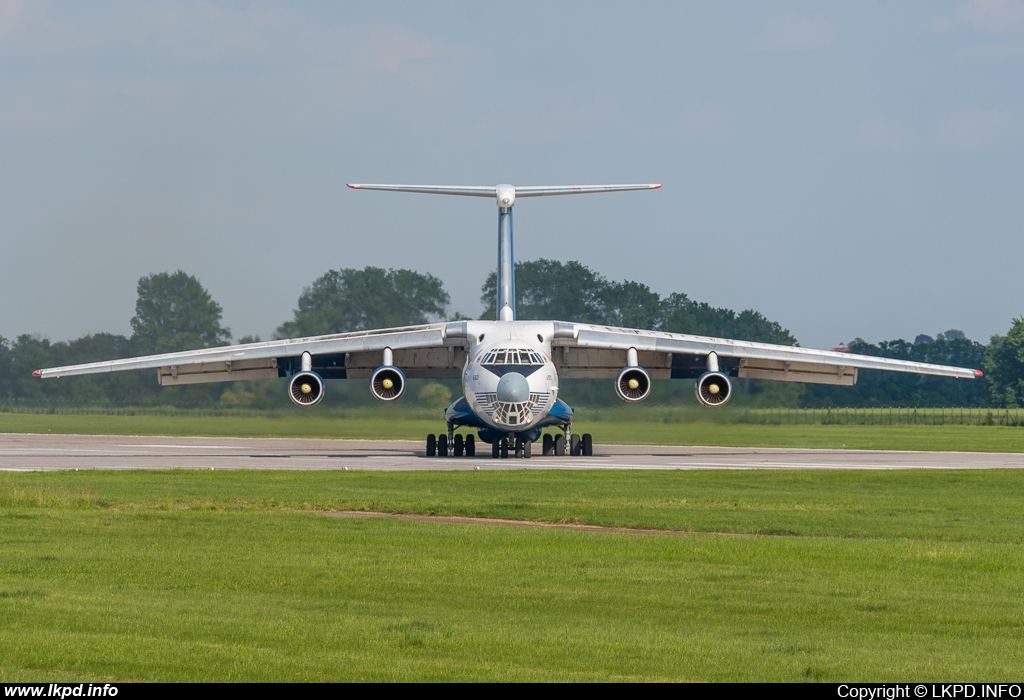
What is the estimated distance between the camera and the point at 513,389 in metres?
31.3

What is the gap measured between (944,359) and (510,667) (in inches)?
3454

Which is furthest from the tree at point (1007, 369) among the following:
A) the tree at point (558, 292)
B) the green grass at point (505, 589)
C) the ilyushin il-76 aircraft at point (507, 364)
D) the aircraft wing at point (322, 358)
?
the green grass at point (505, 589)

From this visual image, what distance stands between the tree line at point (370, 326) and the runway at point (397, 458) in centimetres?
260

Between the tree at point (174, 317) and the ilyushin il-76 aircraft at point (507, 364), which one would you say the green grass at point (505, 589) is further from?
the tree at point (174, 317)

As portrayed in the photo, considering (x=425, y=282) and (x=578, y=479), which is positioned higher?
(x=425, y=282)

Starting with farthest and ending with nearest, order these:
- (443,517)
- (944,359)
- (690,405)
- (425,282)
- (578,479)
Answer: (944,359) → (425,282) → (690,405) → (578,479) → (443,517)

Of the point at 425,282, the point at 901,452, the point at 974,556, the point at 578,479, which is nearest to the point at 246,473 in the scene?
the point at 578,479

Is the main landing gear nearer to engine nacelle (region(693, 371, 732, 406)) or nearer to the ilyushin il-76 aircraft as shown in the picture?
the ilyushin il-76 aircraft

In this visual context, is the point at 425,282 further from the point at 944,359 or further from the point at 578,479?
the point at 944,359

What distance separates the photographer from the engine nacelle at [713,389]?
3328 cm

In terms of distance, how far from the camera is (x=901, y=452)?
3728 cm

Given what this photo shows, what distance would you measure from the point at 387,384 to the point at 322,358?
4590 millimetres

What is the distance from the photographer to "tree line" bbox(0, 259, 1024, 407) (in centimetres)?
4456
